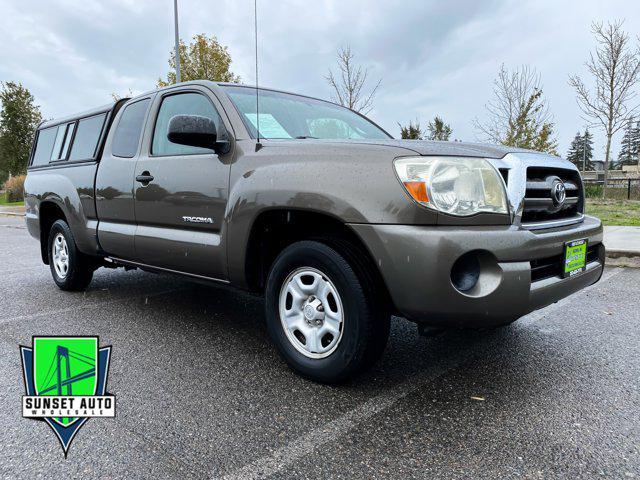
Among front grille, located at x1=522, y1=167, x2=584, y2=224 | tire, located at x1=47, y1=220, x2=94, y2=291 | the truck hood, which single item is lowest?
tire, located at x1=47, y1=220, x2=94, y2=291

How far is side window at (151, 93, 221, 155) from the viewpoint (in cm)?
328

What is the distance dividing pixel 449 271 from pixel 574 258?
35.1 inches

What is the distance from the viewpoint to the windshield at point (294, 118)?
10.1 ft

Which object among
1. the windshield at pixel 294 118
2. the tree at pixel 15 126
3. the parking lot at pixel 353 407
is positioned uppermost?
the tree at pixel 15 126

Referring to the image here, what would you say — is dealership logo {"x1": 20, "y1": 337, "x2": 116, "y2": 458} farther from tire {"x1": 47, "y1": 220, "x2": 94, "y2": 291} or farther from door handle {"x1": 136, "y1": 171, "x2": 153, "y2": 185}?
tire {"x1": 47, "y1": 220, "x2": 94, "y2": 291}

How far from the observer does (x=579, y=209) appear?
9.75ft

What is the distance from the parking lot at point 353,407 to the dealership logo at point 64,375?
0.76 feet

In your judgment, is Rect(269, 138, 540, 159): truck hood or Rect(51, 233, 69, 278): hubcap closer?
Rect(269, 138, 540, 159): truck hood

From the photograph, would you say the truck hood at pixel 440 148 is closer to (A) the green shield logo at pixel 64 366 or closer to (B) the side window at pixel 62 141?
(A) the green shield logo at pixel 64 366

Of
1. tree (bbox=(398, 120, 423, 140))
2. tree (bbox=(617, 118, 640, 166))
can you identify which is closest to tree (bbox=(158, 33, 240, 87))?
tree (bbox=(398, 120, 423, 140))

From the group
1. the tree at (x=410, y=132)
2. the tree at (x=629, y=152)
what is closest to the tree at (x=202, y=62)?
the tree at (x=410, y=132)

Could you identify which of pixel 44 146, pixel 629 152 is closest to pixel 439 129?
pixel 44 146

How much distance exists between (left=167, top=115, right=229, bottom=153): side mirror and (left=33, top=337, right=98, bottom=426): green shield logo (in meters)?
1.42

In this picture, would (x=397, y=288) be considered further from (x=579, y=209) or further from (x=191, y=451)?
(x=579, y=209)
